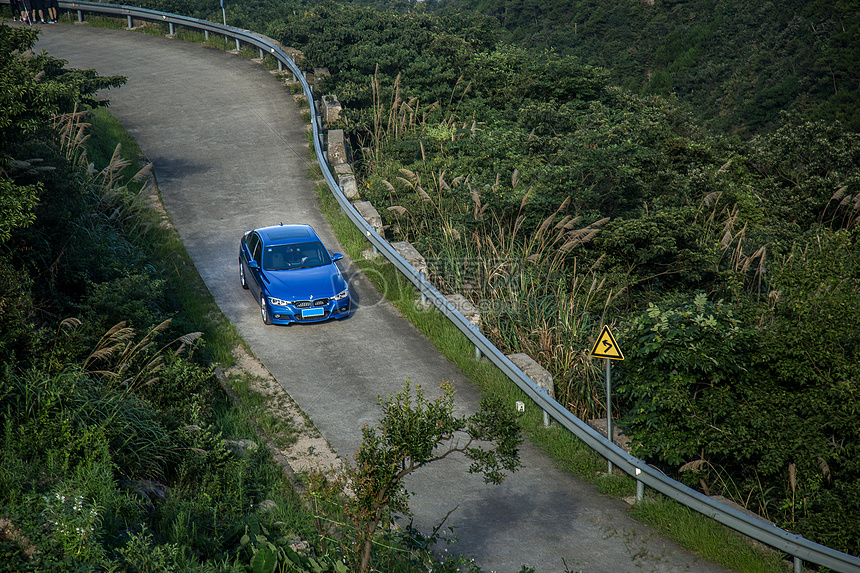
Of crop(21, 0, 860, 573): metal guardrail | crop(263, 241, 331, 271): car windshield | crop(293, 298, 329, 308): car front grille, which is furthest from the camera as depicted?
crop(263, 241, 331, 271): car windshield

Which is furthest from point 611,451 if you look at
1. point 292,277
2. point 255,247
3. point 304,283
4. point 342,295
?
point 255,247

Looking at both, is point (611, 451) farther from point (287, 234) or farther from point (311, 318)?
point (287, 234)

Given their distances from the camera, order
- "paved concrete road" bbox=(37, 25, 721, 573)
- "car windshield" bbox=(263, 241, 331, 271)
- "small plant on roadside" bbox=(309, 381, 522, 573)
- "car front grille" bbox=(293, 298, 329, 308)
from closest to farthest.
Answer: "small plant on roadside" bbox=(309, 381, 522, 573) → "paved concrete road" bbox=(37, 25, 721, 573) → "car front grille" bbox=(293, 298, 329, 308) → "car windshield" bbox=(263, 241, 331, 271)

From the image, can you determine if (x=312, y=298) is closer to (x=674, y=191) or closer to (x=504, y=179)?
(x=504, y=179)

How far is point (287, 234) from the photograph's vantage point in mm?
14008

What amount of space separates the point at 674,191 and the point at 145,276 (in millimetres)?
13371

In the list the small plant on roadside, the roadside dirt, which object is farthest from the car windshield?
the small plant on roadside

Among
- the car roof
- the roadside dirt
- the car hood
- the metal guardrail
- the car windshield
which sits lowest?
the roadside dirt

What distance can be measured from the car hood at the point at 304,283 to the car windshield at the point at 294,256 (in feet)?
0.67

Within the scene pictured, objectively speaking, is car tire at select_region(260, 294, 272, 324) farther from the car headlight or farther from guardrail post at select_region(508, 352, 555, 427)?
guardrail post at select_region(508, 352, 555, 427)

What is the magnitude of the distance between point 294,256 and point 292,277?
2.13ft

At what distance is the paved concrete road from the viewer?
8.47 m

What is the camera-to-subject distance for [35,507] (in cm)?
610

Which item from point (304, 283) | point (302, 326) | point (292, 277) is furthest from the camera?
point (302, 326)
